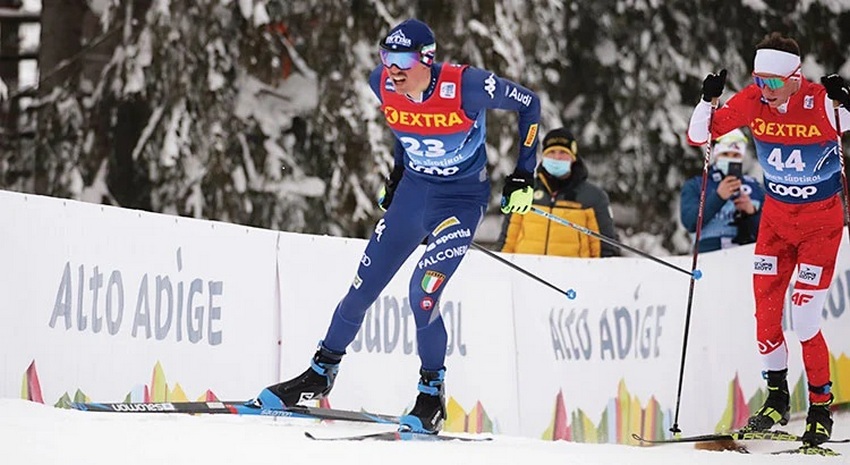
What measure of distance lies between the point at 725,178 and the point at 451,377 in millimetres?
2620

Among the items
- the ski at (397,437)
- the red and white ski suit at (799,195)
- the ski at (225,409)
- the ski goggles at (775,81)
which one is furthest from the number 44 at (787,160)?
the ski at (225,409)

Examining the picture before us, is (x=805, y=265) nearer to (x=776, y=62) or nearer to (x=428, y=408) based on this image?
(x=776, y=62)

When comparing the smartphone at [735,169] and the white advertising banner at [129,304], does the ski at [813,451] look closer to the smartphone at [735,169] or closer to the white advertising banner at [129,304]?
the white advertising banner at [129,304]

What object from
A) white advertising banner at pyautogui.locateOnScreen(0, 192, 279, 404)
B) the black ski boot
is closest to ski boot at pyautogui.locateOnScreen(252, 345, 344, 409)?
white advertising banner at pyautogui.locateOnScreen(0, 192, 279, 404)

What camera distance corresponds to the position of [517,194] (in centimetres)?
699

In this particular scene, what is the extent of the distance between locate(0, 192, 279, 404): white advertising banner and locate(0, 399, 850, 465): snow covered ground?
0.65 metres

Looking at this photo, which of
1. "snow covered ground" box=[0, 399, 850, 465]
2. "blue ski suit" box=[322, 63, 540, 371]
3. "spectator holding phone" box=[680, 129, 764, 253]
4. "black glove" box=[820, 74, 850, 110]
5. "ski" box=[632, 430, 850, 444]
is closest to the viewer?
"snow covered ground" box=[0, 399, 850, 465]

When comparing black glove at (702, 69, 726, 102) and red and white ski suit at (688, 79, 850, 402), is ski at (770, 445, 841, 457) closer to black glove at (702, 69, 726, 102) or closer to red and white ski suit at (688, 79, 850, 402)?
red and white ski suit at (688, 79, 850, 402)

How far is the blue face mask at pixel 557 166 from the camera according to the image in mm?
10117

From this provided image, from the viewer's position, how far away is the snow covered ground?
503 cm

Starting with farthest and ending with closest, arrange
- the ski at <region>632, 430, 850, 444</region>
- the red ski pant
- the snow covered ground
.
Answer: the red ski pant, the ski at <region>632, 430, 850, 444</region>, the snow covered ground

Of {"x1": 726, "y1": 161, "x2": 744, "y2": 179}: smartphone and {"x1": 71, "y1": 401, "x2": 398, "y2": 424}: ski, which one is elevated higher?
{"x1": 726, "y1": 161, "x2": 744, "y2": 179}: smartphone

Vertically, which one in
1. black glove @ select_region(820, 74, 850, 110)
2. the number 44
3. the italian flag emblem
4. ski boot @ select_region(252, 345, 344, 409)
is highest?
black glove @ select_region(820, 74, 850, 110)

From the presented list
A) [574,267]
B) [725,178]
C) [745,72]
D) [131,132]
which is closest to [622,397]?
[574,267]
